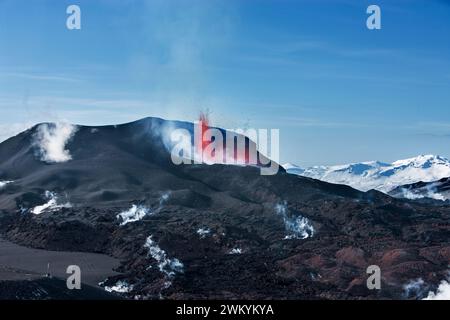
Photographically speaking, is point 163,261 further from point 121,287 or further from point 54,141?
point 54,141

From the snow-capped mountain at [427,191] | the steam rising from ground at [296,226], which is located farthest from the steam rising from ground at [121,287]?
the snow-capped mountain at [427,191]

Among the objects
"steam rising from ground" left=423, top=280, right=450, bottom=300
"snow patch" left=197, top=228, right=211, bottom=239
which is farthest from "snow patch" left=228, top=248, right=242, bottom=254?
"steam rising from ground" left=423, top=280, right=450, bottom=300

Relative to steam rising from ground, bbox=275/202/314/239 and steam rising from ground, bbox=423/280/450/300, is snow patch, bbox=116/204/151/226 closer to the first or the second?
steam rising from ground, bbox=275/202/314/239

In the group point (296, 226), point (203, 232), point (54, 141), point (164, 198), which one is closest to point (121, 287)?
point (203, 232)

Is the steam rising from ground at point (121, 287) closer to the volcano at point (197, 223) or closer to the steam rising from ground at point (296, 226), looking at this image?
the volcano at point (197, 223)

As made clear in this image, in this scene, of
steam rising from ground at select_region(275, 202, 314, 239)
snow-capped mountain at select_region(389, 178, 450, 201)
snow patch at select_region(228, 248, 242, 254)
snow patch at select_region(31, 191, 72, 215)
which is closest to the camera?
snow patch at select_region(228, 248, 242, 254)

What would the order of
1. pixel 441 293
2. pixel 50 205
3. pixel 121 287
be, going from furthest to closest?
pixel 50 205, pixel 121 287, pixel 441 293
